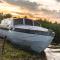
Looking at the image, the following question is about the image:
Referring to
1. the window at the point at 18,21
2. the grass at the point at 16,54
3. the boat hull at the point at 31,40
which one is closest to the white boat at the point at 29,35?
the boat hull at the point at 31,40

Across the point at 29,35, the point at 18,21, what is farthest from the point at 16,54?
the point at 18,21

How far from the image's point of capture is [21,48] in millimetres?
17969

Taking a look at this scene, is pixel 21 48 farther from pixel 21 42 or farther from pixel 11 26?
pixel 11 26

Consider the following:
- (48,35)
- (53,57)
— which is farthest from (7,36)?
(53,57)

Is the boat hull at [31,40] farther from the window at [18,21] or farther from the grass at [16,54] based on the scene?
the window at [18,21]

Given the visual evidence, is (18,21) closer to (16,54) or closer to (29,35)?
(29,35)

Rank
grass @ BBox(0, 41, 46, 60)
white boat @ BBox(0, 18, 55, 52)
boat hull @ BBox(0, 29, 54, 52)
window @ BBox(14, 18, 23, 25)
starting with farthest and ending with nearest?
1. window @ BBox(14, 18, 23, 25)
2. boat hull @ BBox(0, 29, 54, 52)
3. white boat @ BBox(0, 18, 55, 52)
4. grass @ BBox(0, 41, 46, 60)

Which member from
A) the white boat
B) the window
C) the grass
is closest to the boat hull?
the white boat

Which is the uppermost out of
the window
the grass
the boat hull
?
the window

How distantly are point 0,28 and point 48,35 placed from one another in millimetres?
4216

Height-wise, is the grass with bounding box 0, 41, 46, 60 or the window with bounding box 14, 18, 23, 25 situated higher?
the window with bounding box 14, 18, 23, 25

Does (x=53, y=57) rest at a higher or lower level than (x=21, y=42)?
lower

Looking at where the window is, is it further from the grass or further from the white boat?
the grass

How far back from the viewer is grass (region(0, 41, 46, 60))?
51.6ft
